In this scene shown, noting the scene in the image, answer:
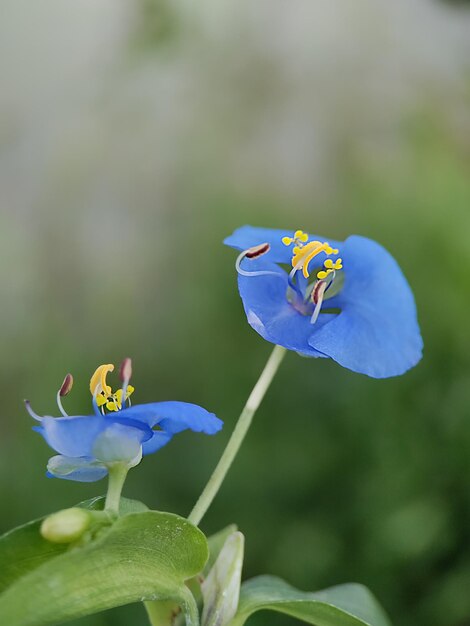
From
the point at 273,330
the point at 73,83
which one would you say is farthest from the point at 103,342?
the point at 273,330

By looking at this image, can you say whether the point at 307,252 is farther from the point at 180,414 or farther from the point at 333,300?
the point at 180,414

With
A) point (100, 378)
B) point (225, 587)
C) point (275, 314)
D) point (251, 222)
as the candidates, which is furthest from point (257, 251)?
point (251, 222)

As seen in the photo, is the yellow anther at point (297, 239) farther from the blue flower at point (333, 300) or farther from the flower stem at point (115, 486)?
the flower stem at point (115, 486)

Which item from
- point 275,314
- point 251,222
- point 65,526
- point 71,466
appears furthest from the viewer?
point 251,222

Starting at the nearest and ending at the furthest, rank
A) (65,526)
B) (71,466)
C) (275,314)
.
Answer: (65,526) → (71,466) → (275,314)

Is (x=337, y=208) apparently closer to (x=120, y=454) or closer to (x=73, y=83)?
(x=73, y=83)
